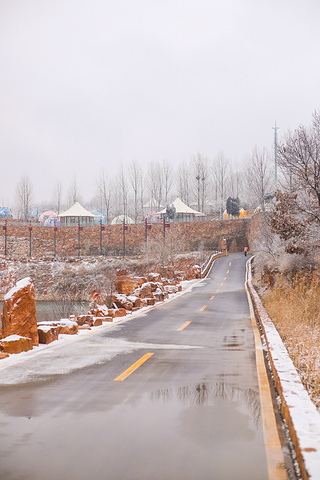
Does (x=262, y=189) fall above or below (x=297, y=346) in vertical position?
above

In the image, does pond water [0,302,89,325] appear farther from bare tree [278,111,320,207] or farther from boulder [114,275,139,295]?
bare tree [278,111,320,207]

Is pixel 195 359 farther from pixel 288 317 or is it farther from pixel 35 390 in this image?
pixel 288 317

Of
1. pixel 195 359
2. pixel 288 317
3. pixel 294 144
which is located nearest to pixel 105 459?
pixel 195 359

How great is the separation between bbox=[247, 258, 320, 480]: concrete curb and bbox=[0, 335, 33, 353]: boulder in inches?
196

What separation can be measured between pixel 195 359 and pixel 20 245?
67.9 m

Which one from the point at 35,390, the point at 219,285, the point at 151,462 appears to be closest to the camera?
the point at 151,462

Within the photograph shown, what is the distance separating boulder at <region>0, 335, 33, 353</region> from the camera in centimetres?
854

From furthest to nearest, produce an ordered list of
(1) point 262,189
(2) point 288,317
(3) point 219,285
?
1. (1) point 262,189
2. (3) point 219,285
3. (2) point 288,317

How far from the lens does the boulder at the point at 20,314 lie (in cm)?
948

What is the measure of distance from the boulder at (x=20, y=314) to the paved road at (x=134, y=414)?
3.05 feet

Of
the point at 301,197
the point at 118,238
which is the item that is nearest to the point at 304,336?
the point at 301,197

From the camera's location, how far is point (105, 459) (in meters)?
3.68

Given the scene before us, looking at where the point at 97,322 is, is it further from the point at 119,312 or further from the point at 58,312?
the point at 58,312

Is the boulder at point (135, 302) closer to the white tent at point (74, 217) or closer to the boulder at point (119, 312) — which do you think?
the boulder at point (119, 312)
